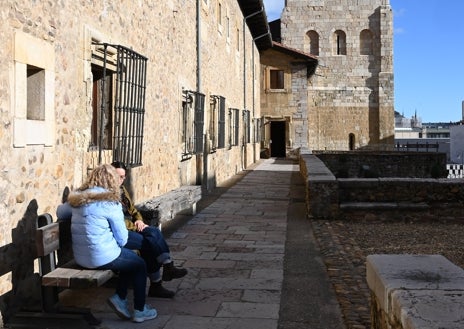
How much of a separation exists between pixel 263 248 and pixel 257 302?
2111 millimetres

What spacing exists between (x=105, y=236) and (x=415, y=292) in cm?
209

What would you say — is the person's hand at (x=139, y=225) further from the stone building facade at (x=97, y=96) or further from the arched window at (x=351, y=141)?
the arched window at (x=351, y=141)

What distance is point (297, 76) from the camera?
26.6m

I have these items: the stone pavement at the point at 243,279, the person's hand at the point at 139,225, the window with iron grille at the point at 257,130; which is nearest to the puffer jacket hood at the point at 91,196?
the person's hand at the point at 139,225

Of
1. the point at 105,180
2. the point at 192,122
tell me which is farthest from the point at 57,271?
the point at 192,122

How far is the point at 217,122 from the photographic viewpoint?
13.8 meters

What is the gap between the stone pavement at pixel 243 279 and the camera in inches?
152

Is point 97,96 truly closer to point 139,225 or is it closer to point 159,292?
point 139,225

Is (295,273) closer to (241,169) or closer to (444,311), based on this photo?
(444,311)

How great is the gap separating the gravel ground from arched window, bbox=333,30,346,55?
2281 cm

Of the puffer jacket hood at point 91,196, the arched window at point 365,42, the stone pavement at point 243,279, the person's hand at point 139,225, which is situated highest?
the arched window at point 365,42

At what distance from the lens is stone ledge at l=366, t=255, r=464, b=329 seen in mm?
2179

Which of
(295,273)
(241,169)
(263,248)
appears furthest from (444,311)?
(241,169)

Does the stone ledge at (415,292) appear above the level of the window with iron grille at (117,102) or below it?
below
